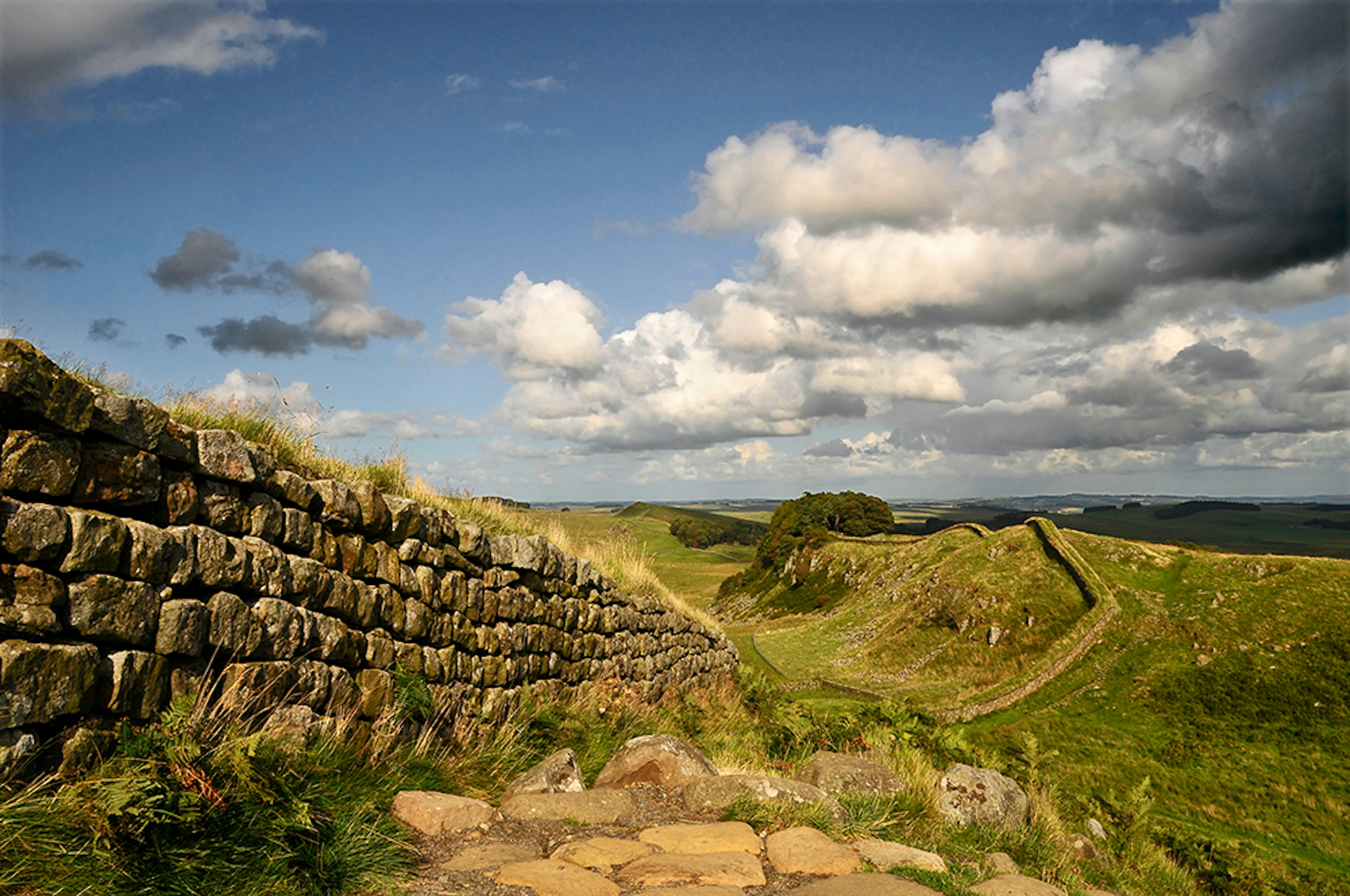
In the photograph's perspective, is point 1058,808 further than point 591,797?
Yes

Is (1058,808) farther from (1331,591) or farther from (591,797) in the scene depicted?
(1331,591)

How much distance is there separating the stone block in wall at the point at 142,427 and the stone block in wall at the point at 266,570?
79 cm

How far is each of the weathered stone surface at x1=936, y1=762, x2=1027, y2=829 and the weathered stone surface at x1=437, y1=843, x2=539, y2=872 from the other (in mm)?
4364

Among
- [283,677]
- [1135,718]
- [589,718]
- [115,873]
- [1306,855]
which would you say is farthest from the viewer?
[1135,718]

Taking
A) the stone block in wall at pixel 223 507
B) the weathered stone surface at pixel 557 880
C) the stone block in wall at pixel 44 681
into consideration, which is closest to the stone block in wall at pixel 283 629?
the stone block in wall at pixel 223 507

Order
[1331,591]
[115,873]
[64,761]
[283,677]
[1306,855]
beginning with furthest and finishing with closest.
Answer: [1331,591]
[1306,855]
[283,677]
[64,761]
[115,873]

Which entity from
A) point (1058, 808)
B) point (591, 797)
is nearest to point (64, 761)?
point (591, 797)

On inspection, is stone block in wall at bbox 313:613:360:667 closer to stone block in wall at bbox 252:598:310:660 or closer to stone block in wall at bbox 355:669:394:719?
stone block in wall at bbox 252:598:310:660

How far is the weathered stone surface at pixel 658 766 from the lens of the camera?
671 cm

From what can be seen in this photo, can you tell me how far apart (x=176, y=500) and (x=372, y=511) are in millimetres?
2039

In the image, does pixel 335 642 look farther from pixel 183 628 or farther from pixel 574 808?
pixel 574 808

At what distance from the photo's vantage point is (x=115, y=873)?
340 cm

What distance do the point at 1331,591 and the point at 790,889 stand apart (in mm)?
43198

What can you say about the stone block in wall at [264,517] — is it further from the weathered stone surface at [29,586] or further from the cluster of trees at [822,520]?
the cluster of trees at [822,520]
